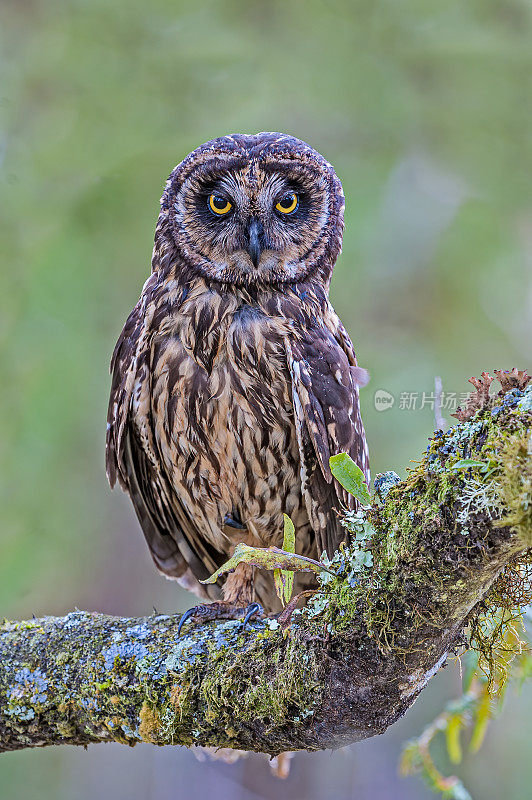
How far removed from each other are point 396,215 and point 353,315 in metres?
0.74

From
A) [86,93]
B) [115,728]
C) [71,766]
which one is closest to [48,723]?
[115,728]

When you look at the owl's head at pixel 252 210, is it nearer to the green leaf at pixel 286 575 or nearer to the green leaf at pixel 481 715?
the green leaf at pixel 286 575

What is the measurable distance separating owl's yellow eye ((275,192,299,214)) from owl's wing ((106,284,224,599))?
2.27ft

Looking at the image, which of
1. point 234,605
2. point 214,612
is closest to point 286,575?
point 214,612

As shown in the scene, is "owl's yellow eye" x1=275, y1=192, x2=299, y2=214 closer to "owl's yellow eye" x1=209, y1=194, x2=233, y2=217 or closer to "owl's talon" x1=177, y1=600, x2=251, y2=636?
"owl's yellow eye" x1=209, y1=194, x2=233, y2=217

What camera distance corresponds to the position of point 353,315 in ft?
17.6

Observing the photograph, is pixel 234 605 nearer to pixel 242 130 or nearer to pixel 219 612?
pixel 219 612

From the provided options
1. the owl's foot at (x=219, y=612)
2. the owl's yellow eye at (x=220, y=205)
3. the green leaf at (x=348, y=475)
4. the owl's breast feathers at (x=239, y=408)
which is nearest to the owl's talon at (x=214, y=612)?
the owl's foot at (x=219, y=612)

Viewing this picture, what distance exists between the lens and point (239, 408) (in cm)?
306

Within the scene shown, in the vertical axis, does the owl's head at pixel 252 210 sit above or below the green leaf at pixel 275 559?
above

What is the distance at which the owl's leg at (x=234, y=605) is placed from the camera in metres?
2.49

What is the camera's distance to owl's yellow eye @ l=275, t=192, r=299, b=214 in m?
3.20

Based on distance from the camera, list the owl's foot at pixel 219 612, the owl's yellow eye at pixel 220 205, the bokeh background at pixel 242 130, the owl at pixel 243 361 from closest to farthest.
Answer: the owl's foot at pixel 219 612
the owl at pixel 243 361
the owl's yellow eye at pixel 220 205
the bokeh background at pixel 242 130

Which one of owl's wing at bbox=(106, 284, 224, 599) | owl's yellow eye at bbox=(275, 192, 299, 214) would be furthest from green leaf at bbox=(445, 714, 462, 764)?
owl's yellow eye at bbox=(275, 192, 299, 214)
